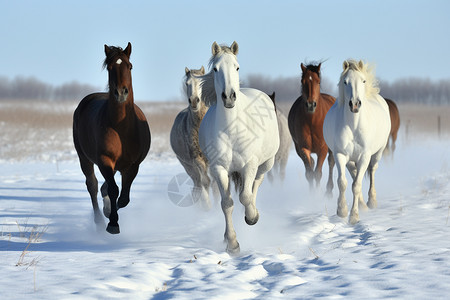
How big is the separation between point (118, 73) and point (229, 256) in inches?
100

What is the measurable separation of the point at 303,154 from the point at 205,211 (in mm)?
2425

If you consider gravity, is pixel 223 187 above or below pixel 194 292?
above

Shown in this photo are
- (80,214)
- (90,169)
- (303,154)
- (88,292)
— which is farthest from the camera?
(303,154)

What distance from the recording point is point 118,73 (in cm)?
572

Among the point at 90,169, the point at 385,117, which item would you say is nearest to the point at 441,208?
the point at 385,117

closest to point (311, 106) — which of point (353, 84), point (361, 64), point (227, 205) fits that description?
point (361, 64)

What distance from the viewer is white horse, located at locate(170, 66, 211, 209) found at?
25.3ft

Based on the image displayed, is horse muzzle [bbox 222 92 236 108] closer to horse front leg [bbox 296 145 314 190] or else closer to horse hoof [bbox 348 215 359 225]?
horse hoof [bbox 348 215 359 225]

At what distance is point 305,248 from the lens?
542cm

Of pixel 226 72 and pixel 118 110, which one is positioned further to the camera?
pixel 118 110

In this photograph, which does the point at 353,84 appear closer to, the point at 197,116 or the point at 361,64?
the point at 361,64

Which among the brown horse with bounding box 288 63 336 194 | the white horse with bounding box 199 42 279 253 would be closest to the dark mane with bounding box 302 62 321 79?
the brown horse with bounding box 288 63 336 194

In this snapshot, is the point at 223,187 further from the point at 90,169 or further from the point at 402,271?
the point at 90,169

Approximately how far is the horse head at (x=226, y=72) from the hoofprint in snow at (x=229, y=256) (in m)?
1.69
